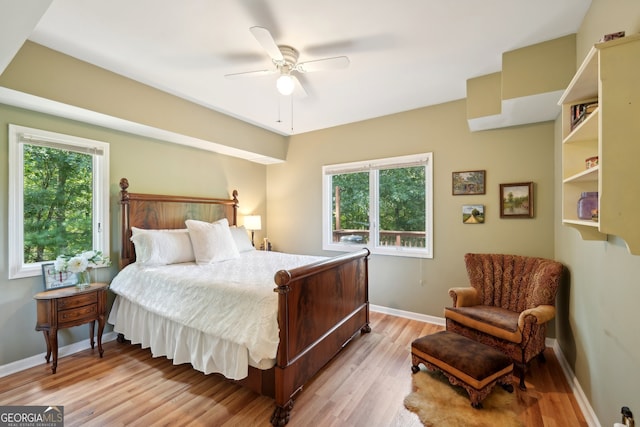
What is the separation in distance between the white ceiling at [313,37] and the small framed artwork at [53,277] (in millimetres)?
1930

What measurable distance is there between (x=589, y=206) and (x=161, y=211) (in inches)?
152

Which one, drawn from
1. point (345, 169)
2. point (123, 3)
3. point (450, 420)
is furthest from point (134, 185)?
point (450, 420)

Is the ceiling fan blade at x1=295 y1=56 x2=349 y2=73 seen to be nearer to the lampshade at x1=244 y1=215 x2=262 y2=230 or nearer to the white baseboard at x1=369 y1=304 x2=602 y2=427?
the lampshade at x1=244 y1=215 x2=262 y2=230

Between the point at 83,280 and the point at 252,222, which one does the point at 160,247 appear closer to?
the point at 83,280

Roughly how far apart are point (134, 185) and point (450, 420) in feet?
12.2

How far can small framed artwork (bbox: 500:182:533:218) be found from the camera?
285cm

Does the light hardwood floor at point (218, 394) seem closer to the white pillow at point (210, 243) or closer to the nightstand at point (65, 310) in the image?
the nightstand at point (65, 310)

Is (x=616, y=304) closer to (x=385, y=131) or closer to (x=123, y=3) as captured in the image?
(x=385, y=131)

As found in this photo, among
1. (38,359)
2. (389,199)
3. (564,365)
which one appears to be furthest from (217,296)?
(564,365)

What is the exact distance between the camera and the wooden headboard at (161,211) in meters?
2.97

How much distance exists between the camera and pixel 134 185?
3.15 metres

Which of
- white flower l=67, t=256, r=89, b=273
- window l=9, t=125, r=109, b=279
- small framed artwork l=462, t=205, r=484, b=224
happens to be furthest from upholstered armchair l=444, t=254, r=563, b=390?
window l=9, t=125, r=109, b=279

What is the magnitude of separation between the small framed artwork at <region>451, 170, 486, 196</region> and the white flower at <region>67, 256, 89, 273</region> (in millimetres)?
3952

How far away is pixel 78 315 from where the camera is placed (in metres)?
2.44
